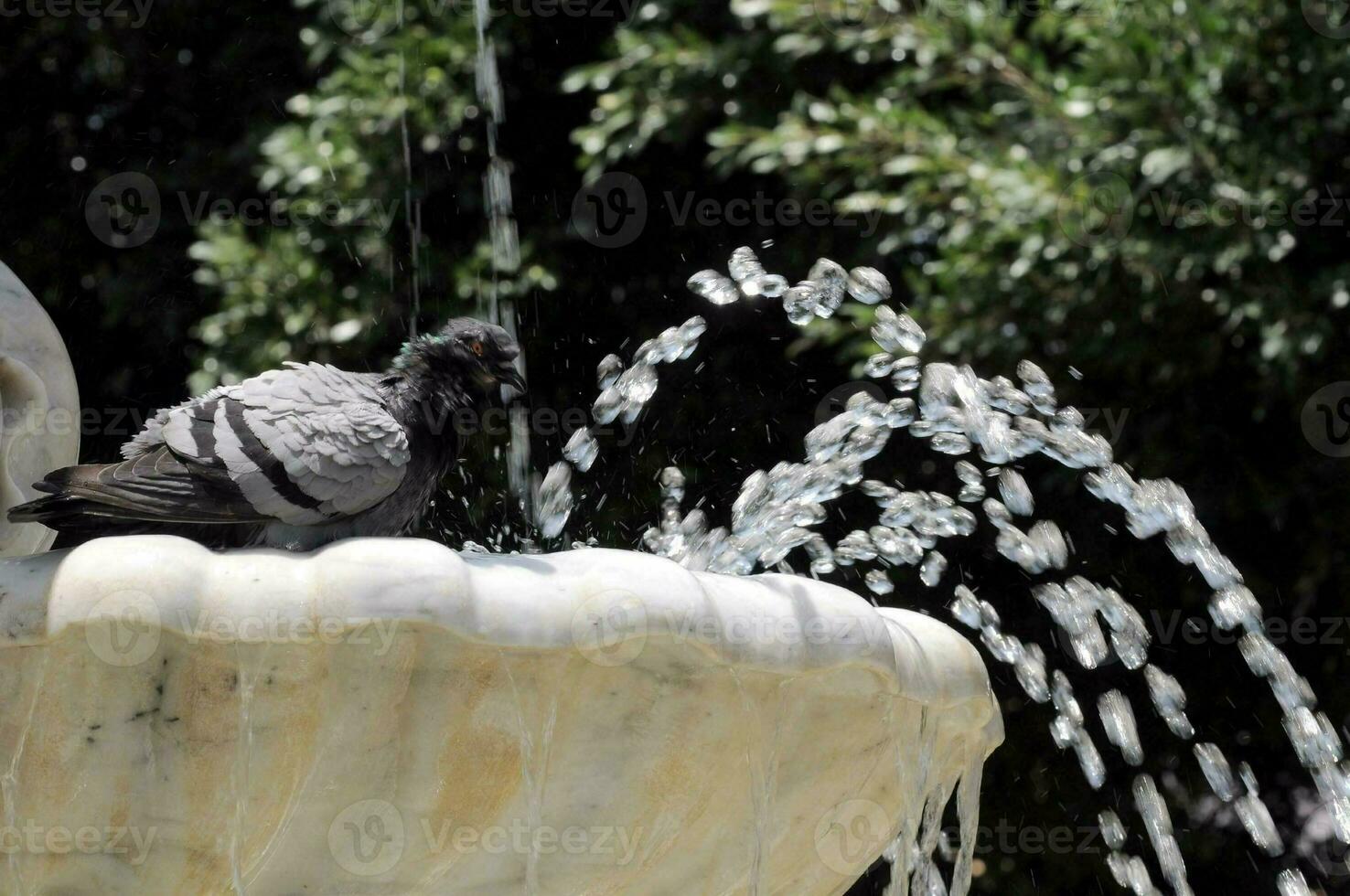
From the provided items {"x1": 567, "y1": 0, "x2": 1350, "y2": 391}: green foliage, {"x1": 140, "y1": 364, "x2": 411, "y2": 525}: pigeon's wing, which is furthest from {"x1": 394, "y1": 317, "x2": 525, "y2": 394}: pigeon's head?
{"x1": 567, "y1": 0, "x2": 1350, "y2": 391}: green foliage

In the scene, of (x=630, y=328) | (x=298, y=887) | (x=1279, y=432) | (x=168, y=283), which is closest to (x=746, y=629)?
(x=298, y=887)

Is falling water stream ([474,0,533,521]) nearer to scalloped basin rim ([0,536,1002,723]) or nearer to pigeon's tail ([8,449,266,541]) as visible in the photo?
pigeon's tail ([8,449,266,541])

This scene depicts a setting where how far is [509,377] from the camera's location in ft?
9.66

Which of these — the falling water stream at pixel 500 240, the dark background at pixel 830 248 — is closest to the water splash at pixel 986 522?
the dark background at pixel 830 248

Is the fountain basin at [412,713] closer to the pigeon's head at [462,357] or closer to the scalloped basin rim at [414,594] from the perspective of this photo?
the scalloped basin rim at [414,594]

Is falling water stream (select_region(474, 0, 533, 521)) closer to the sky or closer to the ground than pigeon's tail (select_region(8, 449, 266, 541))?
closer to the ground

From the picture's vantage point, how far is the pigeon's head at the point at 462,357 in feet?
A: 9.32

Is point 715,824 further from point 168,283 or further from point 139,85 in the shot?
point 139,85

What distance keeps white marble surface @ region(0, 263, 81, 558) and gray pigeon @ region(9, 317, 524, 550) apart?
39 cm

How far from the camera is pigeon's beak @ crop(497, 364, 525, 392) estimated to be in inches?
115

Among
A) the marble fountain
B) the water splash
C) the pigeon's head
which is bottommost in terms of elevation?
the water splash

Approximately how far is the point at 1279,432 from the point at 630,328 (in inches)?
94.7

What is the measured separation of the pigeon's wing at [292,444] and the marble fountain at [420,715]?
34 cm

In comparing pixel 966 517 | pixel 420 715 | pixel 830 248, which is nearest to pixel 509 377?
pixel 420 715
